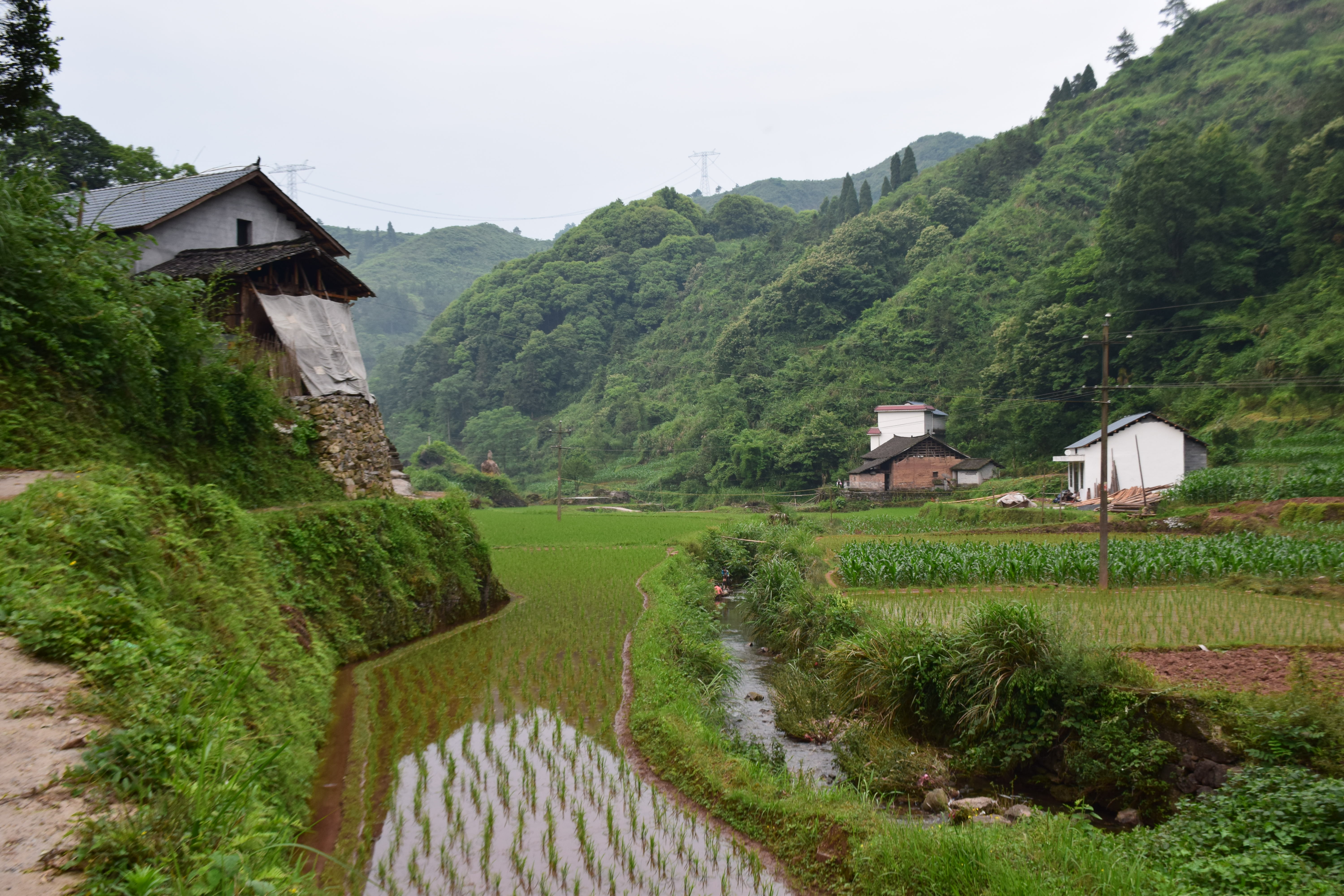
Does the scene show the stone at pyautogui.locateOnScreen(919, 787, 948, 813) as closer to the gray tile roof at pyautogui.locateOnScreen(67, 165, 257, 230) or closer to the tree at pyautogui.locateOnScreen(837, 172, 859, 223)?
the gray tile roof at pyautogui.locateOnScreen(67, 165, 257, 230)

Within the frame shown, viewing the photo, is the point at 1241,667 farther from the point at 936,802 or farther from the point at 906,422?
the point at 906,422

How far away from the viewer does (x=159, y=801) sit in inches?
144

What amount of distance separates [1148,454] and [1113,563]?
67.1ft

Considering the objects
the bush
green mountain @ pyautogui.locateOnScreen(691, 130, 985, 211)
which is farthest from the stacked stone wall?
green mountain @ pyautogui.locateOnScreen(691, 130, 985, 211)

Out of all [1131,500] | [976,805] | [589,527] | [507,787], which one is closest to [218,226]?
[507,787]

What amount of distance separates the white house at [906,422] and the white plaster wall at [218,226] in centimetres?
4020

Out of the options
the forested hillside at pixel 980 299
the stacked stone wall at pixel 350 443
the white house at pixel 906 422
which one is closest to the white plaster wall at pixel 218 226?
the stacked stone wall at pixel 350 443

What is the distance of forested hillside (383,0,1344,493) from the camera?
133 feet

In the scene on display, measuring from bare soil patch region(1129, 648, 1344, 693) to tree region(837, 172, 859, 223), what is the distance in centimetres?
7054

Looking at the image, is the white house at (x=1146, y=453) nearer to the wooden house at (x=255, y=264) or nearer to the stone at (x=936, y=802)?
the stone at (x=936, y=802)

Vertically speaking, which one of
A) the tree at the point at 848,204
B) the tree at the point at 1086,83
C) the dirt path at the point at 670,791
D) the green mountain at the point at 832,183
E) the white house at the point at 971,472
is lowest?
the dirt path at the point at 670,791

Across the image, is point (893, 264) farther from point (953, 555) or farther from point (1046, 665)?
point (1046, 665)

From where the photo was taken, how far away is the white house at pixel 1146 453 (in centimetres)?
3259

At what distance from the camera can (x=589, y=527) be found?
34188 mm
